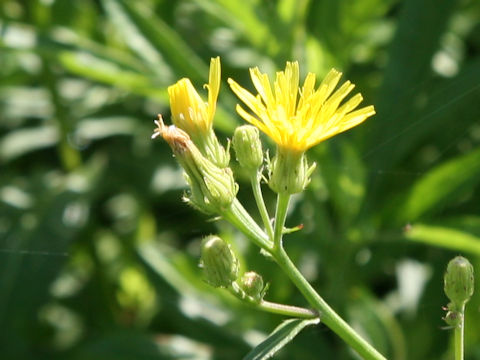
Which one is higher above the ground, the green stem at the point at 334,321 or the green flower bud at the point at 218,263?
the green flower bud at the point at 218,263

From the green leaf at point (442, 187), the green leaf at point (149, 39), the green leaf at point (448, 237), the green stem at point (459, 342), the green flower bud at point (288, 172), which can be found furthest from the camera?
the green leaf at point (149, 39)

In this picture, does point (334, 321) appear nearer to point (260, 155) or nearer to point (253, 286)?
point (253, 286)

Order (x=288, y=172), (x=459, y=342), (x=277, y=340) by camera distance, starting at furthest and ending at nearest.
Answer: (x=288, y=172) → (x=459, y=342) → (x=277, y=340)

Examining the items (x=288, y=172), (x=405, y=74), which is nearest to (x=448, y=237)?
(x=405, y=74)

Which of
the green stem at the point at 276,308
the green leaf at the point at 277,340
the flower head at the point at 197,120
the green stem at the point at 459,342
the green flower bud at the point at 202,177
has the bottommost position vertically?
the green stem at the point at 459,342

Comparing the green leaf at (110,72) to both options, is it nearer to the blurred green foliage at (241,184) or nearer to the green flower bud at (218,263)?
the blurred green foliage at (241,184)

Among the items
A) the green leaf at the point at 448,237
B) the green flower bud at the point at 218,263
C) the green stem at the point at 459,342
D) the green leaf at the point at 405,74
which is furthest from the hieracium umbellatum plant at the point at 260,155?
the green leaf at the point at 405,74
